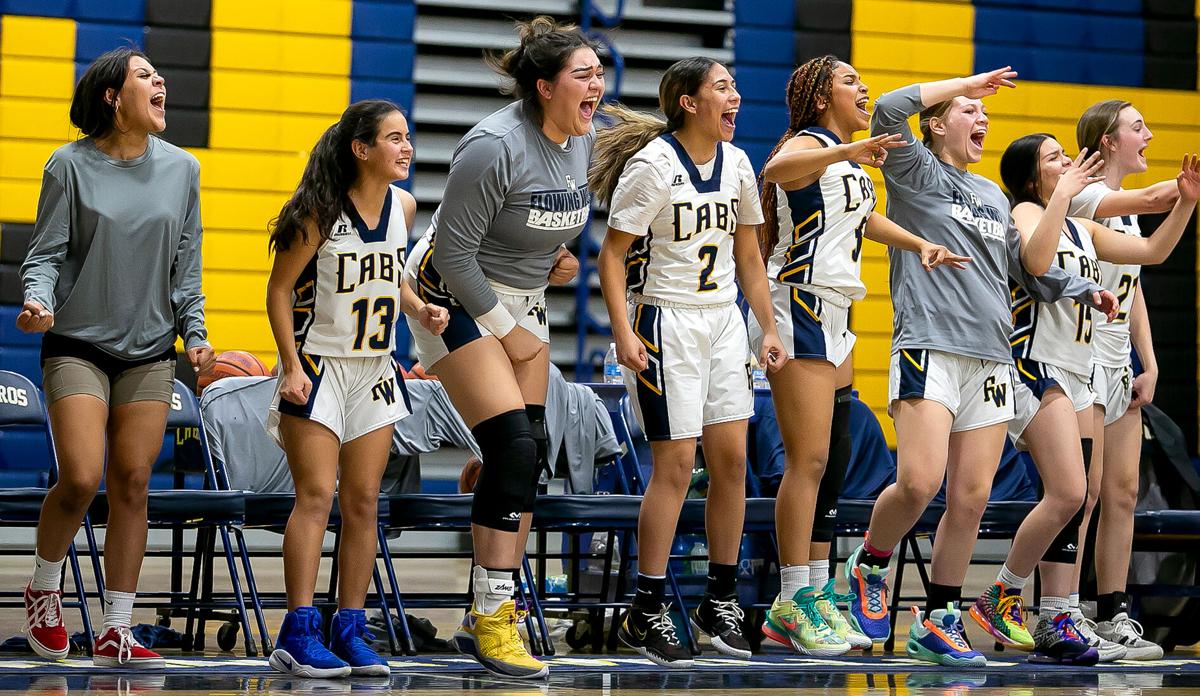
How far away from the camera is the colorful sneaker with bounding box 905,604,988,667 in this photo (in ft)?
13.3

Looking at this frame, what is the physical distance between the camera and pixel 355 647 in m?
3.57

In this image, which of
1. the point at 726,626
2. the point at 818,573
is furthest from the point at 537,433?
the point at 818,573

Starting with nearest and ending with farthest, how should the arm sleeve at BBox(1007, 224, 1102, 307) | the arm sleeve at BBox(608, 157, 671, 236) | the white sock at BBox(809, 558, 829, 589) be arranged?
1. the arm sleeve at BBox(608, 157, 671, 236)
2. the white sock at BBox(809, 558, 829, 589)
3. the arm sleeve at BBox(1007, 224, 1102, 307)

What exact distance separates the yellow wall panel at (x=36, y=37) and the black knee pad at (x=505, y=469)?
17.2ft

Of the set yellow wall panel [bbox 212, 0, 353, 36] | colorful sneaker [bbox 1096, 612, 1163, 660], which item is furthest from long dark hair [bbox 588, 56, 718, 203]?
yellow wall panel [bbox 212, 0, 353, 36]

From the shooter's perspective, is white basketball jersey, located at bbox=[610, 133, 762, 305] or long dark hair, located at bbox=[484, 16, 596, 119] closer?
long dark hair, located at bbox=[484, 16, 596, 119]

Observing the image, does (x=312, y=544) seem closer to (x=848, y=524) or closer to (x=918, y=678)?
(x=918, y=678)

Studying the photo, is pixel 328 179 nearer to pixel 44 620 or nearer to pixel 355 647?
pixel 355 647

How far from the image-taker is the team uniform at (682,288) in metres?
3.77

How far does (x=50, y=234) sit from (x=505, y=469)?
4.12 ft

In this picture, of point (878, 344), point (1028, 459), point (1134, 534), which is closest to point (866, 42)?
point (878, 344)

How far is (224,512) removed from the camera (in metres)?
4.02

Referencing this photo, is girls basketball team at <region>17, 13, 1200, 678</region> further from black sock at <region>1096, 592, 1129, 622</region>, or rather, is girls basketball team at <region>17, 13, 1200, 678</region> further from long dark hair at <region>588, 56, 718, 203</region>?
black sock at <region>1096, 592, 1129, 622</region>

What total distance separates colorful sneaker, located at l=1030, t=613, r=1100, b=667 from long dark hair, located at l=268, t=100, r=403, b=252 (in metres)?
2.29
